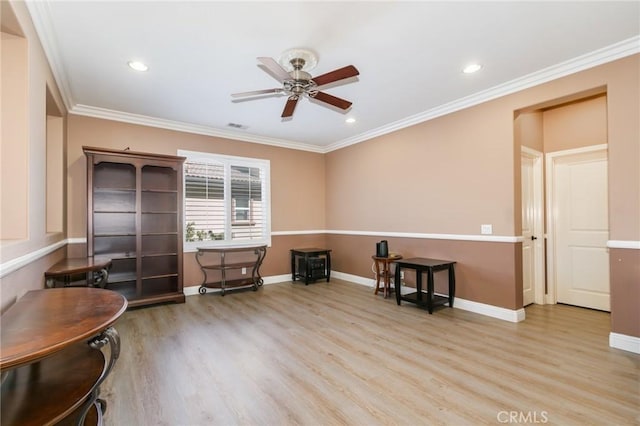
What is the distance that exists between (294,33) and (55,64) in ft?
7.79

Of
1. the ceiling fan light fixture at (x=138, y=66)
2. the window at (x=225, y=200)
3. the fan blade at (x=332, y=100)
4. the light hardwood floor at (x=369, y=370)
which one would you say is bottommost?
the light hardwood floor at (x=369, y=370)

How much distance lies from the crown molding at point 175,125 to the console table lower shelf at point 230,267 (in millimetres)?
2003

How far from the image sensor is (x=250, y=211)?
573 centimetres

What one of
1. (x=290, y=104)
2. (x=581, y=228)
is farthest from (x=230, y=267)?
(x=581, y=228)

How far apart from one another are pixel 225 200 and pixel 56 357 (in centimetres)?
399

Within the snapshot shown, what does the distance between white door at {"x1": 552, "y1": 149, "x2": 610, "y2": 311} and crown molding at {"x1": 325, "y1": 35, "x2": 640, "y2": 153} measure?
1.43m

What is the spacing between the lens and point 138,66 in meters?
3.13

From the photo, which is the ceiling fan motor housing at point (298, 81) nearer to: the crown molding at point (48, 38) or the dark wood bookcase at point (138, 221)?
the crown molding at point (48, 38)

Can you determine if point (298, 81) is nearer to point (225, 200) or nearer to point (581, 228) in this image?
point (225, 200)

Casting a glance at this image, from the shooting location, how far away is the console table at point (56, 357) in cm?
112

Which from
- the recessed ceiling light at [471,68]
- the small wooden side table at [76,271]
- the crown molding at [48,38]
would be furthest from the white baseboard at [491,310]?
the crown molding at [48,38]

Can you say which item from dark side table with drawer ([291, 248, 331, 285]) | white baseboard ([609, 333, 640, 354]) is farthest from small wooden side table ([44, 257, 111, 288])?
white baseboard ([609, 333, 640, 354])

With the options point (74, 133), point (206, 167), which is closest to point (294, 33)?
point (206, 167)

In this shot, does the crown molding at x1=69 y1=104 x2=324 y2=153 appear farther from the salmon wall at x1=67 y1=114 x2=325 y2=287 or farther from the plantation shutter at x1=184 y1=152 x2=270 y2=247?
the plantation shutter at x1=184 y1=152 x2=270 y2=247
